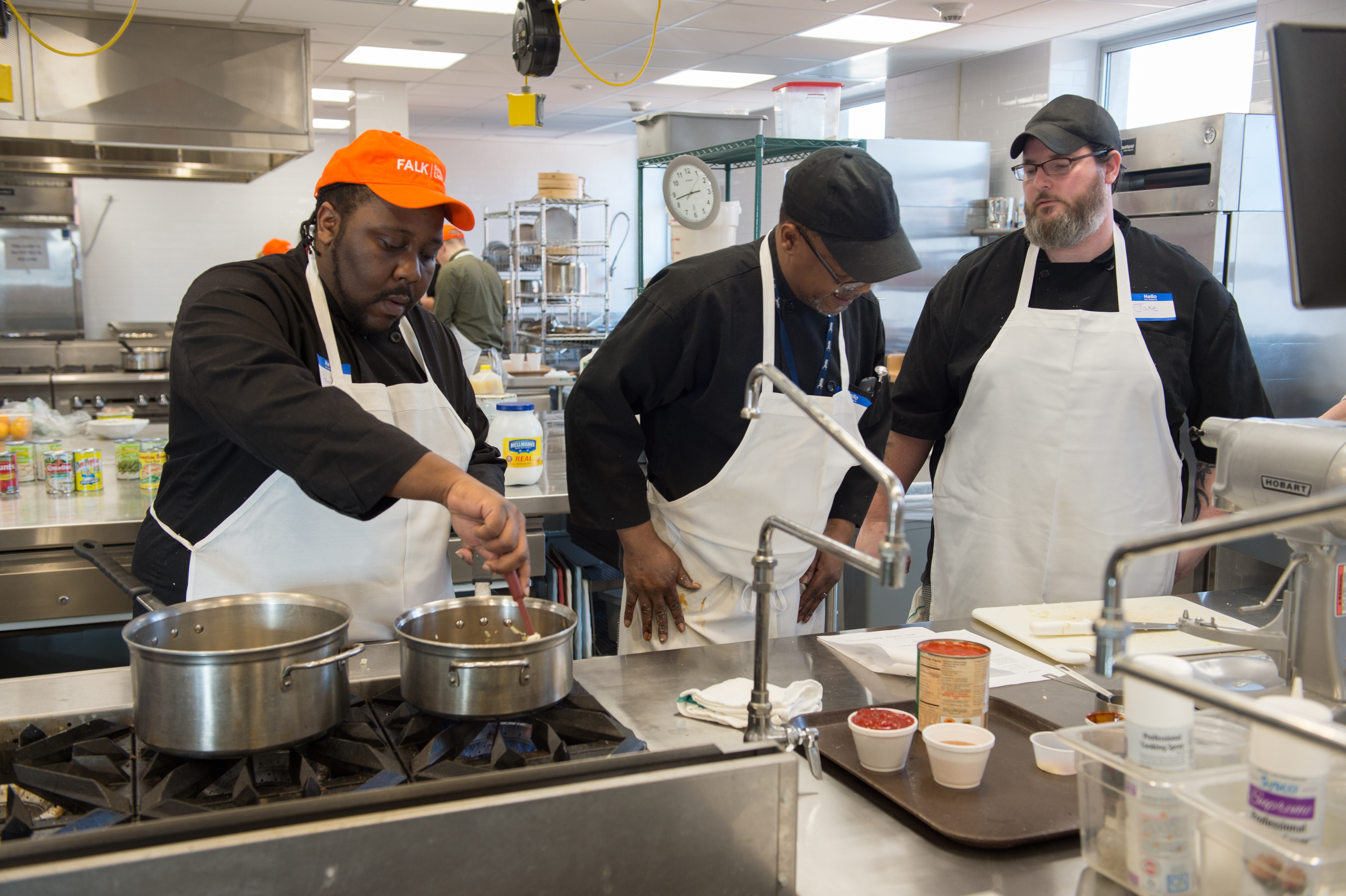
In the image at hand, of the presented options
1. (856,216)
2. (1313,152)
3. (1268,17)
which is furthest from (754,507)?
(1268,17)

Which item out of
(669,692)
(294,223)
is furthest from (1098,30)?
(294,223)

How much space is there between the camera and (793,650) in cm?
183

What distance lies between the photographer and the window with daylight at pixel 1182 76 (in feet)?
20.7

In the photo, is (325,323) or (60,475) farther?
(60,475)

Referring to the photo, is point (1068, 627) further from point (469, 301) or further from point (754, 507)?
point (469, 301)

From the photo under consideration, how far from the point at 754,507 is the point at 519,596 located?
784mm

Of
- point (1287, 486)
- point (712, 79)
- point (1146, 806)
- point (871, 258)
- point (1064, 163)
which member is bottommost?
point (1146, 806)

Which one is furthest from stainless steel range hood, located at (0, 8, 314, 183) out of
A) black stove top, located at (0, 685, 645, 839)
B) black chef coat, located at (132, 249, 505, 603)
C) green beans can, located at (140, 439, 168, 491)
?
black stove top, located at (0, 685, 645, 839)

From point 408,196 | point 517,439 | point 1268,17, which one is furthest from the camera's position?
point 1268,17

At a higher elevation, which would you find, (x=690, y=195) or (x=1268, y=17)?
(x=1268, y=17)

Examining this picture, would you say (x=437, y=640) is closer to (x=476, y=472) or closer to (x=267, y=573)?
(x=267, y=573)

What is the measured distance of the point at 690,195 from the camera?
155 inches

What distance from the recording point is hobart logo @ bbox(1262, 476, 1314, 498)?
57.2 inches

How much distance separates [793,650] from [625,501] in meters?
0.47
